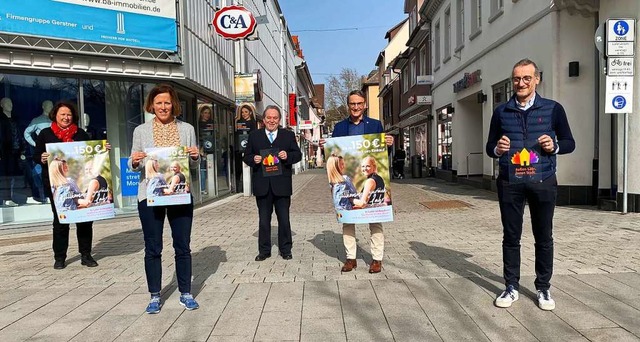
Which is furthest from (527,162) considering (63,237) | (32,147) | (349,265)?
(32,147)

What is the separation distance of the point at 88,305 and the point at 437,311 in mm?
3059

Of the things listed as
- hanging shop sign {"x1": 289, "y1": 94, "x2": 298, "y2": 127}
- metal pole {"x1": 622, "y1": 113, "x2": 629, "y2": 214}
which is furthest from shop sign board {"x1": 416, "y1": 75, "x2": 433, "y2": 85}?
metal pole {"x1": 622, "y1": 113, "x2": 629, "y2": 214}

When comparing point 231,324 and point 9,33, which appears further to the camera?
point 9,33

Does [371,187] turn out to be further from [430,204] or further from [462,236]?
[430,204]

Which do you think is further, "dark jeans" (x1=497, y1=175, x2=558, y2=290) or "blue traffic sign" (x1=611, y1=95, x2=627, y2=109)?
"blue traffic sign" (x1=611, y1=95, x2=627, y2=109)

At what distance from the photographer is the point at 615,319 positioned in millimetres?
3596

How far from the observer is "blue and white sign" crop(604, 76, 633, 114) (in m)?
8.15

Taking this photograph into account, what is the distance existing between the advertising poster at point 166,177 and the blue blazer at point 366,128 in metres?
1.72

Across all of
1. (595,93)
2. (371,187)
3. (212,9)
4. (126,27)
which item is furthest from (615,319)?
(212,9)

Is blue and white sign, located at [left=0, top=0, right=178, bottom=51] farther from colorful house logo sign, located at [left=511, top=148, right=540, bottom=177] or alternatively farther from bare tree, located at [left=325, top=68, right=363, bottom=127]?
bare tree, located at [left=325, top=68, right=363, bottom=127]

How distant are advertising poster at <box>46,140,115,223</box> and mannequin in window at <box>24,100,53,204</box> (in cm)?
462

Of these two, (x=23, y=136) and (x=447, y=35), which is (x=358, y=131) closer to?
(x=23, y=136)

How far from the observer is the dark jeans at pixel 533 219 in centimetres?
384

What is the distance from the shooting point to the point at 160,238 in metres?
4.05
